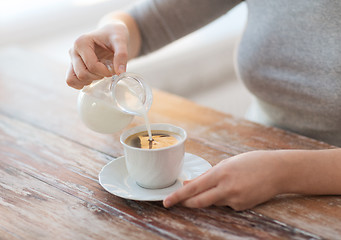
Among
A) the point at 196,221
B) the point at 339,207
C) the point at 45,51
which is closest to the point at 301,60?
the point at 339,207

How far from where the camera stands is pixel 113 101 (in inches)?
33.1

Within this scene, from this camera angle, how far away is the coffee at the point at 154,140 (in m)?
0.80

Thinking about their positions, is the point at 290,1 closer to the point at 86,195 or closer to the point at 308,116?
the point at 308,116

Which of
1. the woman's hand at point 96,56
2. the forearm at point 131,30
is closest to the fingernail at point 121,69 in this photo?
the woman's hand at point 96,56

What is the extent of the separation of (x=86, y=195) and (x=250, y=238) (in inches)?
11.7

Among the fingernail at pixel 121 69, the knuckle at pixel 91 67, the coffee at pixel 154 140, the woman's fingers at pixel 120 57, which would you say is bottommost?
the coffee at pixel 154 140

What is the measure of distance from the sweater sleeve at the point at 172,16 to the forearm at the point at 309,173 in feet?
2.13

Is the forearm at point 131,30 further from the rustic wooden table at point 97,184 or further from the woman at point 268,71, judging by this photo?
the rustic wooden table at point 97,184

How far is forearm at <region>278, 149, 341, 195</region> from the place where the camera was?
0.74 metres

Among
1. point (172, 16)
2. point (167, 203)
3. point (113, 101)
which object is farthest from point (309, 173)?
point (172, 16)

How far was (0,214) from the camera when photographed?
73 cm

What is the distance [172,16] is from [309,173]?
2.30 ft

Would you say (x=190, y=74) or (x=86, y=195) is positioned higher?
(x=190, y=74)

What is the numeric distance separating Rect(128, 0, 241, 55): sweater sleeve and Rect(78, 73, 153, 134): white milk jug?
474 millimetres
